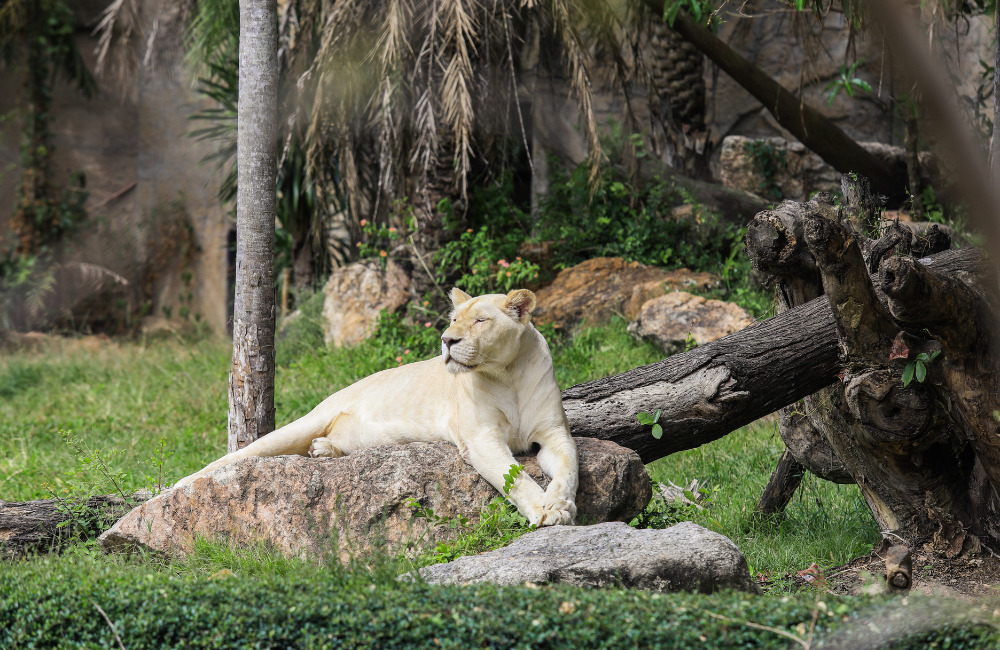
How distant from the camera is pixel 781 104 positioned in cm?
1012

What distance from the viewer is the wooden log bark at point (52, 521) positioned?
5.20m

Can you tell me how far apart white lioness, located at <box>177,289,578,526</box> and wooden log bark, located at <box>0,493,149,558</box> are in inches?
36.6

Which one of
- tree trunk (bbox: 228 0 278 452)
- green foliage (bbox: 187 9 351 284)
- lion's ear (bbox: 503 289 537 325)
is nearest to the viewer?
lion's ear (bbox: 503 289 537 325)

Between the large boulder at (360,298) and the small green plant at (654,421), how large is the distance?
17.7ft

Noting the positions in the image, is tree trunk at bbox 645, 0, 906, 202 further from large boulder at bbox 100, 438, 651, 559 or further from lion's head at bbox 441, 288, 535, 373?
large boulder at bbox 100, 438, 651, 559

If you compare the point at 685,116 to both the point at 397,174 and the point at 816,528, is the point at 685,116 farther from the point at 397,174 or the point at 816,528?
the point at 816,528

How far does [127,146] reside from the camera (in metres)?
16.7

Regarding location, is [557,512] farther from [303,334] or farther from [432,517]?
[303,334]

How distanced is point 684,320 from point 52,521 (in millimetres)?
5814

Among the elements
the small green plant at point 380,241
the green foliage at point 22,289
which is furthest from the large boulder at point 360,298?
the green foliage at point 22,289

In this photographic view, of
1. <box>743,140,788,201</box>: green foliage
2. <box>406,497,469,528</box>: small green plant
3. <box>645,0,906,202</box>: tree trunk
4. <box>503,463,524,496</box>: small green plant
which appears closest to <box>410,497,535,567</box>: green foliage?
<box>406,497,469,528</box>: small green plant

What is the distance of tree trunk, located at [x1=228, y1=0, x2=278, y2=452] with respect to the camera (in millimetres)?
6059

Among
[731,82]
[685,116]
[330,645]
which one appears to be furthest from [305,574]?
[731,82]

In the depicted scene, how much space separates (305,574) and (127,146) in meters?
14.8
